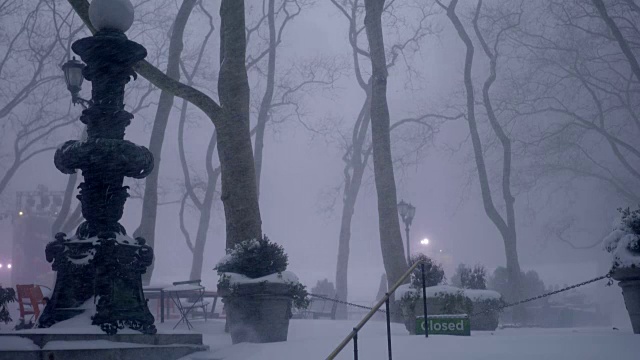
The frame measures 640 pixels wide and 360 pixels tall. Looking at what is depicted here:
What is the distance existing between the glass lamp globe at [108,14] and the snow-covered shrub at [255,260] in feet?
12.9

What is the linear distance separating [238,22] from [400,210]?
12342 mm

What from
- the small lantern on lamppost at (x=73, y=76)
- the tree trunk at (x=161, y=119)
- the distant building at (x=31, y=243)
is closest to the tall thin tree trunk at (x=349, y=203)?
the tree trunk at (x=161, y=119)

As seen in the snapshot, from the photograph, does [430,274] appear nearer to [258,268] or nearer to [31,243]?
[258,268]

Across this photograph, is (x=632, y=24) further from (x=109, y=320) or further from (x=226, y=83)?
(x=109, y=320)

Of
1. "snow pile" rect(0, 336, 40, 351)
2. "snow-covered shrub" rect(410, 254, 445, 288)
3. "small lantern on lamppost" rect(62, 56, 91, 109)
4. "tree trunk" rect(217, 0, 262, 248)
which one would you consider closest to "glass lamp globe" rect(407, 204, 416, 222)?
"snow-covered shrub" rect(410, 254, 445, 288)

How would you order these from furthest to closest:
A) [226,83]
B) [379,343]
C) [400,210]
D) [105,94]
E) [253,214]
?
[400,210], [226,83], [253,214], [379,343], [105,94]

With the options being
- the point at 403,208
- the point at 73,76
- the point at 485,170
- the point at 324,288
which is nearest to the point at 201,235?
the point at 324,288

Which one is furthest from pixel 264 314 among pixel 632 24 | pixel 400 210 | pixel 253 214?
pixel 632 24

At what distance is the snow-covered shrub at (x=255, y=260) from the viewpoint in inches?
357

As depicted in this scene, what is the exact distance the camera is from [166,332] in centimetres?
725

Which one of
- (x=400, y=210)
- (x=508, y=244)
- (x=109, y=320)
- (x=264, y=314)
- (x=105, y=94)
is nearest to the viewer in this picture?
(x=109, y=320)

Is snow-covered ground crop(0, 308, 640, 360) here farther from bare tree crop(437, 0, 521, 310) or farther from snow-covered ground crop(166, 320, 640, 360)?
bare tree crop(437, 0, 521, 310)

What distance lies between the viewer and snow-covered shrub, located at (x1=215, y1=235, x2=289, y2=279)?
907 cm

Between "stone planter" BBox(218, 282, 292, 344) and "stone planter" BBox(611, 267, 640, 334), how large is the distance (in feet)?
18.3
